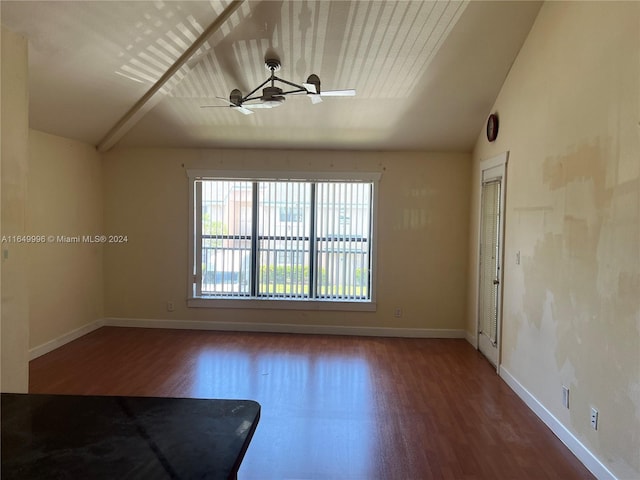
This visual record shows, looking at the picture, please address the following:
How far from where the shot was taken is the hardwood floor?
2629 mm

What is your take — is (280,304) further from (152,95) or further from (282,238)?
(152,95)

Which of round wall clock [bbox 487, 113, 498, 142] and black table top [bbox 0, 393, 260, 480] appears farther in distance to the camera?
round wall clock [bbox 487, 113, 498, 142]

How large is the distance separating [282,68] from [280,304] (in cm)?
306

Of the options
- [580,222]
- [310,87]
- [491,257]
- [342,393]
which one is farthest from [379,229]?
[580,222]

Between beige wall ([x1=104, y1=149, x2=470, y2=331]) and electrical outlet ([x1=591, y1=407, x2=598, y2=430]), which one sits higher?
beige wall ([x1=104, y1=149, x2=470, y2=331])

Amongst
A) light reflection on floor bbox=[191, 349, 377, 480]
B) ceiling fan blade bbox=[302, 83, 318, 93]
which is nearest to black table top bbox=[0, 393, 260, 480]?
light reflection on floor bbox=[191, 349, 377, 480]

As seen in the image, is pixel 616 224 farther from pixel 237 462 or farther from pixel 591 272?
pixel 237 462

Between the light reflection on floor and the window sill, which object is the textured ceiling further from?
the light reflection on floor

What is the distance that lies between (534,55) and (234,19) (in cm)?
260

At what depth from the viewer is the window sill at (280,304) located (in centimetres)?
555

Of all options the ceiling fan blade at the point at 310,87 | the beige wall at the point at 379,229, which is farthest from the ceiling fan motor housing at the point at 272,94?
the beige wall at the point at 379,229

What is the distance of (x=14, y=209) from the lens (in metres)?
2.92

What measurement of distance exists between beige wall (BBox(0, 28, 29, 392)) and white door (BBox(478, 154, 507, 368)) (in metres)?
4.23

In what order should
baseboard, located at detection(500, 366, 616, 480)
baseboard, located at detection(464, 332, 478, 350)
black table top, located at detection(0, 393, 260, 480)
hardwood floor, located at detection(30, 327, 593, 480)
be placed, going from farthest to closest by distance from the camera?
baseboard, located at detection(464, 332, 478, 350) → hardwood floor, located at detection(30, 327, 593, 480) → baseboard, located at detection(500, 366, 616, 480) → black table top, located at detection(0, 393, 260, 480)
